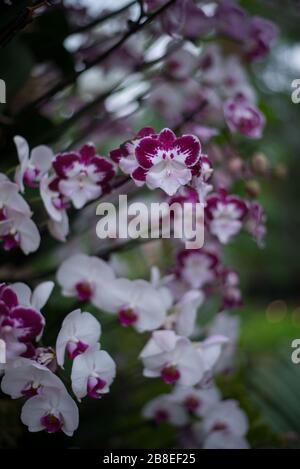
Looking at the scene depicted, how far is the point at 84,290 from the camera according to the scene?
36 centimetres

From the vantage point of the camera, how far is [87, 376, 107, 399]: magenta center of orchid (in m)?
0.29

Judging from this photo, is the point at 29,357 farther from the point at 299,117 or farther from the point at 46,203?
the point at 299,117

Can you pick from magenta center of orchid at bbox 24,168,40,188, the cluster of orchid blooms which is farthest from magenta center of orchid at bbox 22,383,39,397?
magenta center of orchid at bbox 24,168,40,188

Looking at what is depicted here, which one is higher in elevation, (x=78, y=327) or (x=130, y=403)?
(x=78, y=327)

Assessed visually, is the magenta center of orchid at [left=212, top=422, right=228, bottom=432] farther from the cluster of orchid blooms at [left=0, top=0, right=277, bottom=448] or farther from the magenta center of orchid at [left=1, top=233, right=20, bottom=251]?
the magenta center of orchid at [left=1, top=233, right=20, bottom=251]

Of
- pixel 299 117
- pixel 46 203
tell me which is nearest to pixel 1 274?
pixel 46 203

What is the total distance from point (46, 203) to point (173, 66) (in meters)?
0.21

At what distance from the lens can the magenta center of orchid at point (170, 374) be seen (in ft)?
1.13

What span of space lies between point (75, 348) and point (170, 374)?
0.08 meters

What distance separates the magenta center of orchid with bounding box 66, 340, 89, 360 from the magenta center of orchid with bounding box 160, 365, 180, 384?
2.9 inches

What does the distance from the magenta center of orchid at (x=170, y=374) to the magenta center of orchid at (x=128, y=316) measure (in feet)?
0.13

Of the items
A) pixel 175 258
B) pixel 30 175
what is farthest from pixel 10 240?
pixel 175 258

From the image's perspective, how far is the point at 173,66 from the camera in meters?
0.46

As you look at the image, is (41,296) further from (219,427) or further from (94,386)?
(219,427)
